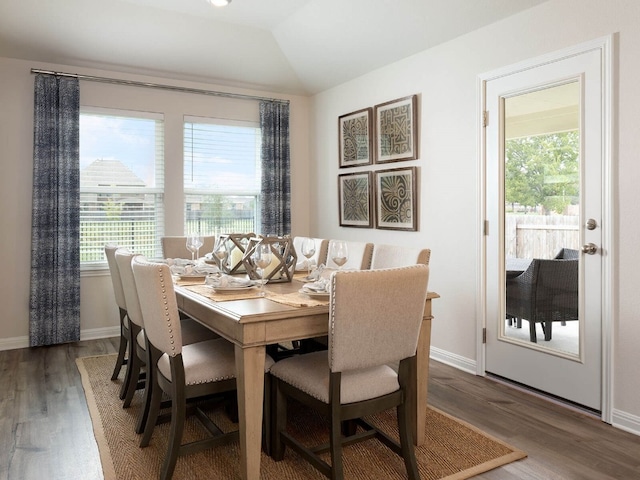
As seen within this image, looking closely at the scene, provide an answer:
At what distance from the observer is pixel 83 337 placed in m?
4.77

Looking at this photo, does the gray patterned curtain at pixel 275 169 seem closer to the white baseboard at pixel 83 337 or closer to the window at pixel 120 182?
the window at pixel 120 182

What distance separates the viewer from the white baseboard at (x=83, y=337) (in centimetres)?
445

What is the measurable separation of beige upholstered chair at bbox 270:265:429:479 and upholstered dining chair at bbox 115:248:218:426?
0.88m

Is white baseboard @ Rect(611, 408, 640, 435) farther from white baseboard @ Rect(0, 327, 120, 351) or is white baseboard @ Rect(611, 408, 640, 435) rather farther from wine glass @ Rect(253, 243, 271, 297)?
white baseboard @ Rect(0, 327, 120, 351)

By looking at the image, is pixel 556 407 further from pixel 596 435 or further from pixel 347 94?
pixel 347 94

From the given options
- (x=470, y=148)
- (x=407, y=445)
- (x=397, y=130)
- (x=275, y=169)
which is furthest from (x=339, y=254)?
(x=275, y=169)

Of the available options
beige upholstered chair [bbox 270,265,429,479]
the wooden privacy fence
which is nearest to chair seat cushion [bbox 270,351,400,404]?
beige upholstered chair [bbox 270,265,429,479]

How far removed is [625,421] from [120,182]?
4.49 m

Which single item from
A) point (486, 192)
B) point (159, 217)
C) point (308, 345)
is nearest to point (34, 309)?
point (159, 217)

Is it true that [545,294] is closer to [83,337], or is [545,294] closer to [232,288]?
[232,288]

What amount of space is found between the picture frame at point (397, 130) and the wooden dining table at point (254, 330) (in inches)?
89.0

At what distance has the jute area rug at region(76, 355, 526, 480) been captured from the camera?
230 centimetres

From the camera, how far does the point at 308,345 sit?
347cm

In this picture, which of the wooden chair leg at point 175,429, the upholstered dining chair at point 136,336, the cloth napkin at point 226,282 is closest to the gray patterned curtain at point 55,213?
the upholstered dining chair at point 136,336
